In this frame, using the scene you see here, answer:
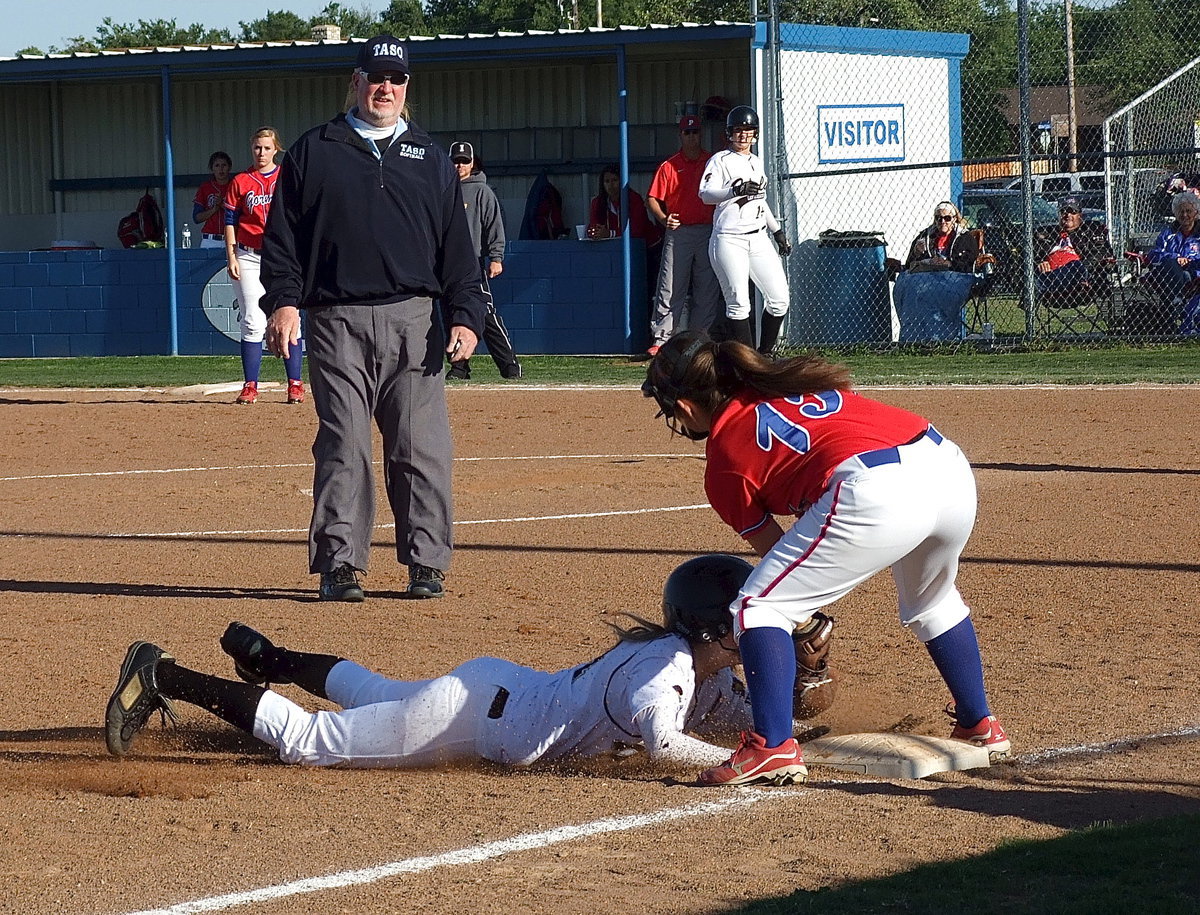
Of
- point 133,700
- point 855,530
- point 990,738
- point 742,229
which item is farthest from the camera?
point 742,229

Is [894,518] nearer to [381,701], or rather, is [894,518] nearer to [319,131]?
[381,701]

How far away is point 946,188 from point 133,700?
684 inches

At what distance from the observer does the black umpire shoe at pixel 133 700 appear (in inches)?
183

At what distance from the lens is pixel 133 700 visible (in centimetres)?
467

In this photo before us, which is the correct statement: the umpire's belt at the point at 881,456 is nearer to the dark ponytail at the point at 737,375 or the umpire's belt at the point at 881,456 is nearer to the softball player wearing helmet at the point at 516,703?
the dark ponytail at the point at 737,375

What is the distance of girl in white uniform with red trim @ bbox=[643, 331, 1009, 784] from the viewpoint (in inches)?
162

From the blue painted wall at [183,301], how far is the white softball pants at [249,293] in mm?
6460

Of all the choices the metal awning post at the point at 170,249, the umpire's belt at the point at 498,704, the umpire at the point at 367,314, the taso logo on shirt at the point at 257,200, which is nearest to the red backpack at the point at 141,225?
the metal awning post at the point at 170,249

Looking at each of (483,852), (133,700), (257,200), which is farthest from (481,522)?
(257,200)

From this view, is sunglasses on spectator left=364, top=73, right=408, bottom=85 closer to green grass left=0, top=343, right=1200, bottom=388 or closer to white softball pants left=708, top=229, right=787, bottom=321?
white softball pants left=708, top=229, right=787, bottom=321

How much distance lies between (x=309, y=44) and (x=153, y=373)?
505 centimetres

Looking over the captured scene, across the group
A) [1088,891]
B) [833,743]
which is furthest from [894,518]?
[1088,891]

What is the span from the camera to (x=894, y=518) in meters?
4.11

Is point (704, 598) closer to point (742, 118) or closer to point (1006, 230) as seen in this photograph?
point (742, 118)
